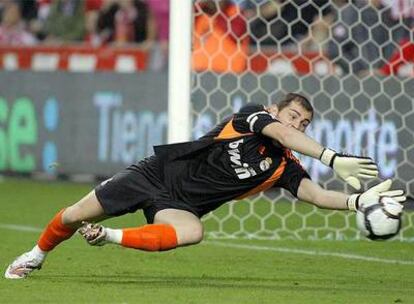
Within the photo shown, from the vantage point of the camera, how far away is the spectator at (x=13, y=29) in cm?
2094

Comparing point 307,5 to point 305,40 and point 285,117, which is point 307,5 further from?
point 285,117

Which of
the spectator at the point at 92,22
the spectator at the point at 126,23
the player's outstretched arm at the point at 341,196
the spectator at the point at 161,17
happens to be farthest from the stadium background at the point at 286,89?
the player's outstretched arm at the point at 341,196

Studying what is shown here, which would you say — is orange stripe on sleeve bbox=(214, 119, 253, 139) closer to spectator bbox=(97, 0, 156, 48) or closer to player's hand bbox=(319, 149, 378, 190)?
player's hand bbox=(319, 149, 378, 190)

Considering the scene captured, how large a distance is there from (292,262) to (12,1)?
12.7 metres

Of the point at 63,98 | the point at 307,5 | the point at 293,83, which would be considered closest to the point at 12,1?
the point at 63,98

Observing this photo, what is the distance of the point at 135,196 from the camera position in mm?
8492

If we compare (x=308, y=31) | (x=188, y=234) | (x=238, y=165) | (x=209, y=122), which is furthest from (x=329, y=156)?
(x=209, y=122)

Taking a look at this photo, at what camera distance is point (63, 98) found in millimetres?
17766

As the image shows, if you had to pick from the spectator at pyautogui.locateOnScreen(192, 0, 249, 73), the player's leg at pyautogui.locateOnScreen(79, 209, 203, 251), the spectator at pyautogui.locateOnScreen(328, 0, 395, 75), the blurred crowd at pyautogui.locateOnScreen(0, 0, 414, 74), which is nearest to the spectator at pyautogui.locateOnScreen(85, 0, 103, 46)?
the blurred crowd at pyautogui.locateOnScreen(0, 0, 414, 74)

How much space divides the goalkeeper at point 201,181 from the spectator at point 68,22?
11.9 m

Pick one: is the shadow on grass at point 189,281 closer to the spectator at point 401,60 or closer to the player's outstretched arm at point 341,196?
the player's outstretched arm at point 341,196

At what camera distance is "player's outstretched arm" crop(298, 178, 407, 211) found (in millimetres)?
7797

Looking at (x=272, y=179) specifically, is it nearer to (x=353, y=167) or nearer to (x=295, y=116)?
(x=295, y=116)

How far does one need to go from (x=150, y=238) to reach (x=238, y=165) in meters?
0.77
